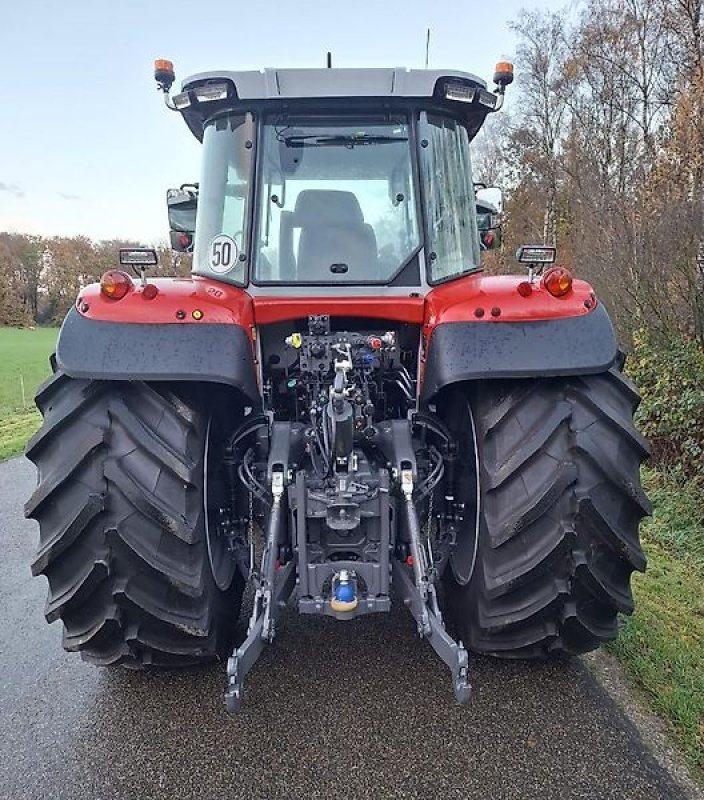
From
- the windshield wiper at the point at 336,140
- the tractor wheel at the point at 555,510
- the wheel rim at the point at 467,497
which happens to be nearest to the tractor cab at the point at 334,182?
the windshield wiper at the point at 336,140

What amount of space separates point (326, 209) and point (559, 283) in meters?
1.06

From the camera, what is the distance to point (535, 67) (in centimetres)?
2239

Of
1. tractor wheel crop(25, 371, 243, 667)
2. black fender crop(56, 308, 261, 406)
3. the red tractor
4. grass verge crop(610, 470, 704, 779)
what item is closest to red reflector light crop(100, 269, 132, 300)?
the red tractor

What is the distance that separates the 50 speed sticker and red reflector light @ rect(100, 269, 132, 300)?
43 cm

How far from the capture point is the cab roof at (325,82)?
2674 mm

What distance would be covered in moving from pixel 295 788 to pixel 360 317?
5.89 feet

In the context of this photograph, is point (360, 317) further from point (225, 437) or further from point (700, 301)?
point (700, 301)

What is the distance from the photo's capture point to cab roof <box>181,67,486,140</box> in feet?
8.77

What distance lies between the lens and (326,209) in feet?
9.57

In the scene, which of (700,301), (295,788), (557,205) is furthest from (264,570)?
(557,205)

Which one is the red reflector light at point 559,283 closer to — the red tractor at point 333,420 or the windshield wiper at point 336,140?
the red tractor at point 333,420

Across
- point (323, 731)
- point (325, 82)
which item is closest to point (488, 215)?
point (325, 82)

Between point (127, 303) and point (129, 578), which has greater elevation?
point (127, 303)

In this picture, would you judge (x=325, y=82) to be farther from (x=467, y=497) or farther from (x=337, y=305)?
(x=467, y=497)
